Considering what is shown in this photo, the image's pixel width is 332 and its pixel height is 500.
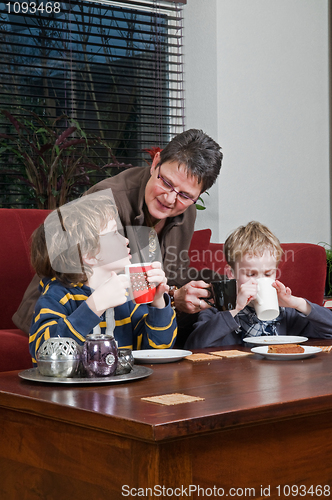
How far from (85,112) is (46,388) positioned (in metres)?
2.43

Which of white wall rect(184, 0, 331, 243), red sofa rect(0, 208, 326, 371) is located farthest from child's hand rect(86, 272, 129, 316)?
white wall rect(184, 0, 331, 243)

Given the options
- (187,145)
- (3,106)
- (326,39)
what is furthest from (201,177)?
(326,39)

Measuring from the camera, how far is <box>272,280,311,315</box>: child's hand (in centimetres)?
154

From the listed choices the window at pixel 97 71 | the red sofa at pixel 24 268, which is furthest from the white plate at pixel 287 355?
the window at pixel 97 71

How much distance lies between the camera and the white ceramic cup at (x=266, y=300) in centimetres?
144

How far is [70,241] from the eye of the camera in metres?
1.41

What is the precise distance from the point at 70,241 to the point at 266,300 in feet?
1.68

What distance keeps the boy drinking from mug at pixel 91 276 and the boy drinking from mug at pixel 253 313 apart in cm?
15

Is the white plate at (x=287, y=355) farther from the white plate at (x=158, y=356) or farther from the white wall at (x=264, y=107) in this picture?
the white wall at (x=264, y=107)

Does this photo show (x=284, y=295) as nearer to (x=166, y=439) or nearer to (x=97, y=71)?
(x=166, y=439)

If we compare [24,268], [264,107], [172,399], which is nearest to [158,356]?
[172,399]

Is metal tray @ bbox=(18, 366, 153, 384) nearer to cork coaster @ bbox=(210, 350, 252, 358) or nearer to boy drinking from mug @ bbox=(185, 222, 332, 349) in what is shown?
cork coaster @ bbox=(210, 350, 252, 358)

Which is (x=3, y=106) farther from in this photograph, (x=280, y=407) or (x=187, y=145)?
(x=280, y=407)

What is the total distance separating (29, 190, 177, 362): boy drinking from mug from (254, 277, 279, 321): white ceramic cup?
0.22 m
